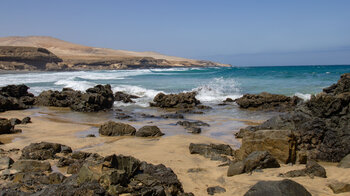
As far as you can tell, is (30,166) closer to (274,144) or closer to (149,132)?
(149,132)

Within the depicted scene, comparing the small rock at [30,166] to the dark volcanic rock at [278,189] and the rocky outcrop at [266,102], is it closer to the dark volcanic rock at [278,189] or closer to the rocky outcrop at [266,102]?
the dark volcanic rock at [278,189]

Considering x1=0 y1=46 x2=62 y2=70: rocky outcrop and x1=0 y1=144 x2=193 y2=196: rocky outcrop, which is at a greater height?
x1=0 y1=46 x2=62 y2=70: rocky outcrop

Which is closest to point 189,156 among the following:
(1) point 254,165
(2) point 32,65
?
(1) point 254,165

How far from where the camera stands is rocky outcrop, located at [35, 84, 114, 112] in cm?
1420

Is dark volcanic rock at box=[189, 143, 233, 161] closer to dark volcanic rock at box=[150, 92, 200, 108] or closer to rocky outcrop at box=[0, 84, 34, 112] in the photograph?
dark volcanic rock at box=[150, 92, 200, 108]

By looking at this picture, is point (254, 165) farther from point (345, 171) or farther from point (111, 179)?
point (111, 179)

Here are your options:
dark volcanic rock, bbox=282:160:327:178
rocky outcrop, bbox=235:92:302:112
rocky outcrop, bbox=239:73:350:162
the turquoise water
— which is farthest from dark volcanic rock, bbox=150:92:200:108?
dark volcanic rock, bbox=282:160:327:178

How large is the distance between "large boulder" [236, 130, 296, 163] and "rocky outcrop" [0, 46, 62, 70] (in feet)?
207

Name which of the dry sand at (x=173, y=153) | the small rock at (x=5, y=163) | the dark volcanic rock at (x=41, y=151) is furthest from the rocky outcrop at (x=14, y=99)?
the small rock at (x=5, y=163)

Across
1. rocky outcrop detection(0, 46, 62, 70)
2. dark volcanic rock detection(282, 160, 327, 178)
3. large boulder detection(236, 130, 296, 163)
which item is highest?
rocky outcrop detection(0, 46, 62, 70)

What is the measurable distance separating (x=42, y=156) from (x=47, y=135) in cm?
265

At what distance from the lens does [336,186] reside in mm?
4195

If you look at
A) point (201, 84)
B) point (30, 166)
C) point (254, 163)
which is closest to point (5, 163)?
point (30, 166)

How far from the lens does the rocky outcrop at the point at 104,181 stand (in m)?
3.79
